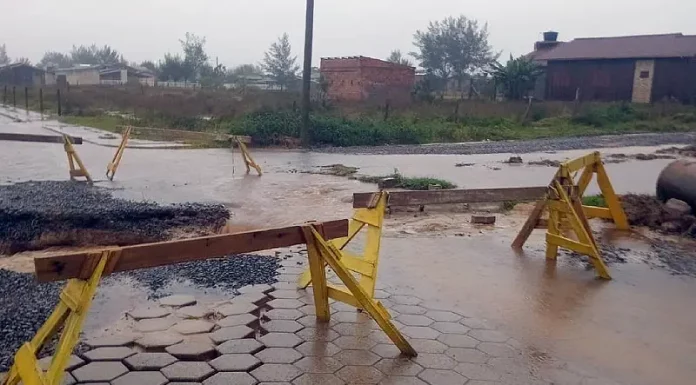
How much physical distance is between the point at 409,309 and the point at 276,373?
4.98 feet

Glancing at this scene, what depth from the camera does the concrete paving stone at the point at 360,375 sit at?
3.75m

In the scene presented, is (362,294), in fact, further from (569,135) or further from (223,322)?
(569,135)

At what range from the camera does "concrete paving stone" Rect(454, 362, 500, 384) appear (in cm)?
386

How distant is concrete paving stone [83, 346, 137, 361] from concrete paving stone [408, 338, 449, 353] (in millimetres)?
1859

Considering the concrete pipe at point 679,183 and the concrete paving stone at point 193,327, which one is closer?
the concrete paving stone at point 193,327

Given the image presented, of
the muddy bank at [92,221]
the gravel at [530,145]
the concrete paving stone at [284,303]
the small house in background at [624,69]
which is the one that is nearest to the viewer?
the concrete paving stone at [284,303]

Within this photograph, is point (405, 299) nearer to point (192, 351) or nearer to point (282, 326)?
point (282, 326)

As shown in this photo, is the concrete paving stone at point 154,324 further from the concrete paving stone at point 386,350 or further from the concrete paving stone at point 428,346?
the concrete paving stone at point 428,346

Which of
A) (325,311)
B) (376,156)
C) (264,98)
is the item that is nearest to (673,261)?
(325,311)

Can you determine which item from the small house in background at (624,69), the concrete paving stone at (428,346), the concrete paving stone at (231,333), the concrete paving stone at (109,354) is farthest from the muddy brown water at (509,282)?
the small house in background at (624,69)

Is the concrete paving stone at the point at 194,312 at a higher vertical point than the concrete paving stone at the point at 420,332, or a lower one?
lower

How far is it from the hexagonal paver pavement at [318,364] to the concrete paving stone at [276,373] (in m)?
0.07

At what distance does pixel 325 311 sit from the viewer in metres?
4.62

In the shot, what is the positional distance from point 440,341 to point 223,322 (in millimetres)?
1569
